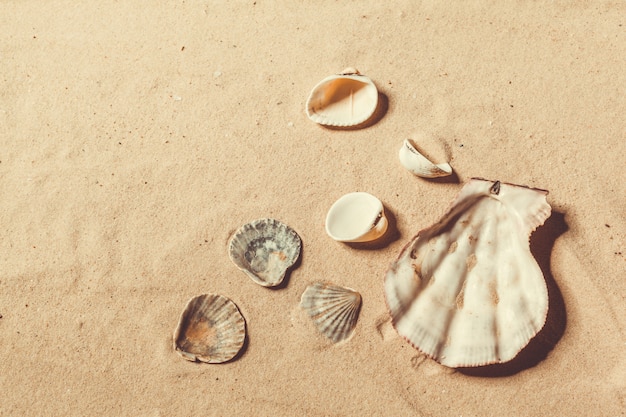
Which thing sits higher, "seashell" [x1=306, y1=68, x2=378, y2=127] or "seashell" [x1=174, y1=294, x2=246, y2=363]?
"seashell" [x1=306, y1=68, x2=378, y2=127]

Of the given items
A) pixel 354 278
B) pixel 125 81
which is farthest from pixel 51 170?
pixel 354 278

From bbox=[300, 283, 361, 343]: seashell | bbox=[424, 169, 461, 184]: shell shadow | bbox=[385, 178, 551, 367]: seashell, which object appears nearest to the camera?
bbox=[385, 178, 551, 367]: seashell

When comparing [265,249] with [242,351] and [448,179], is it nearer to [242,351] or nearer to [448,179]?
[242,351]

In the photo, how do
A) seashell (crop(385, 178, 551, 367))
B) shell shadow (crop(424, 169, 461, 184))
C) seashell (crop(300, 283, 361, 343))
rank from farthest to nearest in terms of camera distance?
shell shadow (crop(424, 169, 461, 184)), seashell (crop(300, 283, 361, 343)), seashell (crop(385, 178, 551, 367))

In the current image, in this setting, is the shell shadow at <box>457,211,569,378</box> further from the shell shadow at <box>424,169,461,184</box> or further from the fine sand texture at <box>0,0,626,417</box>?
the shell shadow at <box>424,169,461,184</box>

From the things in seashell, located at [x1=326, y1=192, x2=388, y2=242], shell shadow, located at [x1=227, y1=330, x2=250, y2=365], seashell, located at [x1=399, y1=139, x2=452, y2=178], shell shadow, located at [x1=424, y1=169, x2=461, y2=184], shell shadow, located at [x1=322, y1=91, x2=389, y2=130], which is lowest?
shell shadow, located at [x1=227, y1=330, x2=250, y2=365]

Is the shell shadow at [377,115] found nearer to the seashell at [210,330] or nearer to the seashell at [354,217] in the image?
the seashell at [354,217]

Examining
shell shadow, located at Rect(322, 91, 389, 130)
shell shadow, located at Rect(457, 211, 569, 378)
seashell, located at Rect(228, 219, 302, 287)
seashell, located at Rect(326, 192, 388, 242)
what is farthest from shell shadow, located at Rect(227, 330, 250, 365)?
shell shadow, located at Rect(322, 91, 389, 130)

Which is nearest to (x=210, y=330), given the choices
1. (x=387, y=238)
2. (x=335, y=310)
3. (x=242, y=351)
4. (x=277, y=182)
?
(x=242, y=351)
